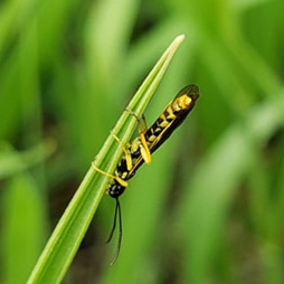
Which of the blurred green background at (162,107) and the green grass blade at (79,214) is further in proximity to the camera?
the blurred green background at (162,107)

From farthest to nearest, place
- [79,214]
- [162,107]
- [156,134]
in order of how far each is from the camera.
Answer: [162,107] → [156,134] → [79,214]

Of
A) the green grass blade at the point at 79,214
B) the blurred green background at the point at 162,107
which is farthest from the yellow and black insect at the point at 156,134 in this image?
the blurred green background at the point at 162,107

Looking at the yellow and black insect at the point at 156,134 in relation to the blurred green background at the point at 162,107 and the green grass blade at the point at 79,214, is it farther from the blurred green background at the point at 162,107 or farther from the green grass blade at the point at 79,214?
the blurred green background at the point at 162,107

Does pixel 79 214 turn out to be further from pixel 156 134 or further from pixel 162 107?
pixel 162 107

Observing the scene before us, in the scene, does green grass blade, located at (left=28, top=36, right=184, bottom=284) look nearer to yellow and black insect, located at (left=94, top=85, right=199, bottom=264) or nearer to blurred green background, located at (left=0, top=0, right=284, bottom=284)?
yellow and black insect, located at (left=94, top=85, right=199, bottom=264)

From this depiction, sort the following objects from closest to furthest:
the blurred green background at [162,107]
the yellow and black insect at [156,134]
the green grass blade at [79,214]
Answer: the green grass blade at [79,214] → the yellow and black insect at [156,134] → the blurred green background at [162,107]

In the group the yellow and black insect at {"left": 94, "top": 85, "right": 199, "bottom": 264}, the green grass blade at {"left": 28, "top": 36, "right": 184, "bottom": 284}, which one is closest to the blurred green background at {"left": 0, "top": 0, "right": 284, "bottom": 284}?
the yellow and black insect at {"left": 94, "top": 85, "right": 199, "bottom": 264}

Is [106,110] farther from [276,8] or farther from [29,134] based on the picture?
[276,8]

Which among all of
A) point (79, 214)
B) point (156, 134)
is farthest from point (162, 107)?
point (79, 214)
